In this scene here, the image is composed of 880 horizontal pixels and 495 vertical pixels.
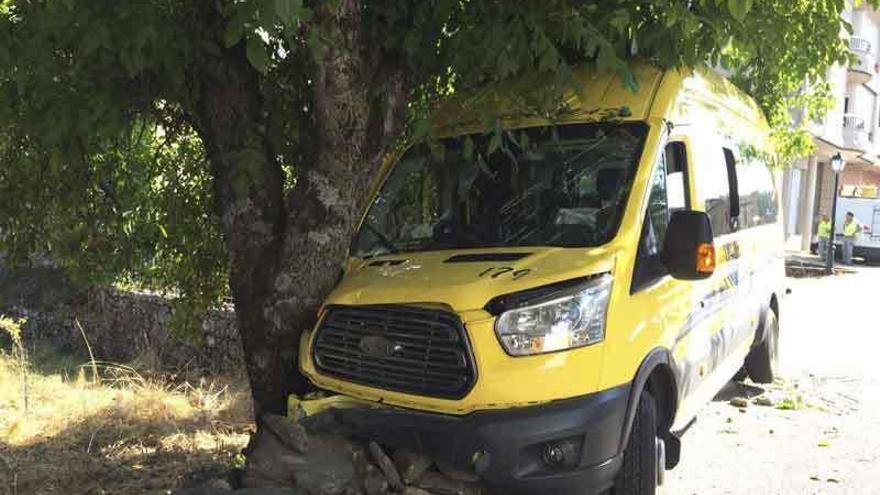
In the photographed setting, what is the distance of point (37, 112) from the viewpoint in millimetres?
4270

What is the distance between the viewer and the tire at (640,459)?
386cm

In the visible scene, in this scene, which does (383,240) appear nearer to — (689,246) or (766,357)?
(689,246)

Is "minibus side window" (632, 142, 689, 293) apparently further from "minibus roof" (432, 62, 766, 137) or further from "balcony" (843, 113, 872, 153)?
"balcony" (843, 113, 872, 153)

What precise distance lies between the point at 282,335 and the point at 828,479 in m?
3.66

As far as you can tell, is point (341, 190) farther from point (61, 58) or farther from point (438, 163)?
point (61, 58)

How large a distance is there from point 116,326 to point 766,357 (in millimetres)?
8624

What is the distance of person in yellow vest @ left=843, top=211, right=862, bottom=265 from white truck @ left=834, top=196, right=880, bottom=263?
20.7 inches

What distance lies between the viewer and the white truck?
26266mm

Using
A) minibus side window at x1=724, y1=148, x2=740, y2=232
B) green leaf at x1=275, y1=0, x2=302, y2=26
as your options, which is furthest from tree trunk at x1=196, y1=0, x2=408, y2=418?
minibus side window at x1=724, y1=148, x2=740, y2=232

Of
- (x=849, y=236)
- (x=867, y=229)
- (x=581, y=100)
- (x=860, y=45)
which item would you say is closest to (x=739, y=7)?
(x=581, y=100)

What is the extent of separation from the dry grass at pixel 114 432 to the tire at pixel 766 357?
4.61 metres

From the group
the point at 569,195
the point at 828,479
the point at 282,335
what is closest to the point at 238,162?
the point at 282,335

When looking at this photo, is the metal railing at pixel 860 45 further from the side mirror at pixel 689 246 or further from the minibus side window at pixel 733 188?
the side mirror at pixel 689 246

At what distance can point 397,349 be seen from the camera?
12.2 feet
